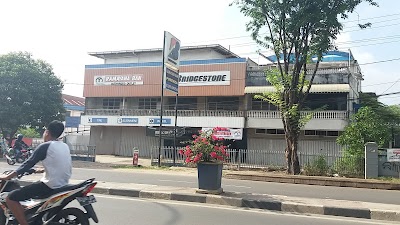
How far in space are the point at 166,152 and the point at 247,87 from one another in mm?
7692

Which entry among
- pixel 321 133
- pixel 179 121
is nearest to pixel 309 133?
pixel 321 133

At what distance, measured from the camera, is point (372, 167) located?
16516mm

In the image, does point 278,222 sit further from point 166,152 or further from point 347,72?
point 347,72

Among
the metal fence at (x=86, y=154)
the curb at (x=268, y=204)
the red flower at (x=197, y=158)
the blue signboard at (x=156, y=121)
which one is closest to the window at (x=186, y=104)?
the blue signboard at (x=156, y=121)

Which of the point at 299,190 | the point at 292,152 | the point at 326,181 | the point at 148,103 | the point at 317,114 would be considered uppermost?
the point at 148,103

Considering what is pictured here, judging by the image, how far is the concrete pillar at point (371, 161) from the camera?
1645 centimetres

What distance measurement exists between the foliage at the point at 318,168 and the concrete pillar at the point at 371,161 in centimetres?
175

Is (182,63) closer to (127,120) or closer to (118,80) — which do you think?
(118,80)

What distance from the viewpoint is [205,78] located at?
95.1 ft

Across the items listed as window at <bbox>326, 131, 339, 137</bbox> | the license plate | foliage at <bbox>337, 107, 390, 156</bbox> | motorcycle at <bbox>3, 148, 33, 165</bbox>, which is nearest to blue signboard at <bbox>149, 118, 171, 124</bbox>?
motorcycle at <bbox>3, 148, 33, 165</bbox>

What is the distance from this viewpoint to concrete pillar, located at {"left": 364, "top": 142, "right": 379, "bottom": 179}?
54.0 feet

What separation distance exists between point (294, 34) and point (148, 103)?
1793cm

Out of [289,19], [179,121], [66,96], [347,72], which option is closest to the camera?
[289,19]

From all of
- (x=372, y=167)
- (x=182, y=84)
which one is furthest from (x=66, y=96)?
(x=372, y=167)
